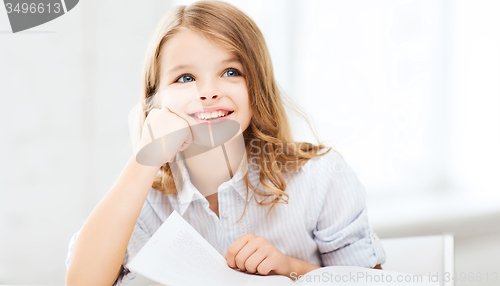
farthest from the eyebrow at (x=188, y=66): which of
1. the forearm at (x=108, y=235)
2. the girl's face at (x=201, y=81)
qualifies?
the forearm at (x=108, y=235)

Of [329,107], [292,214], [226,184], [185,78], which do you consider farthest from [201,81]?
[329,107]

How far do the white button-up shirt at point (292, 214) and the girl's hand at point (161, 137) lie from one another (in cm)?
13

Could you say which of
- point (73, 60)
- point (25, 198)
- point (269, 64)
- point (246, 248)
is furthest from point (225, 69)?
point (25, 198)

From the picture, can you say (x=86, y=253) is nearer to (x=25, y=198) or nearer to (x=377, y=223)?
(x=25, y=198)

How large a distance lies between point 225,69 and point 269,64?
0.12 metres

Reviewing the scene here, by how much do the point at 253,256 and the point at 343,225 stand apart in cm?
23

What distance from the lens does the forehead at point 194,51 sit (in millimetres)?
671

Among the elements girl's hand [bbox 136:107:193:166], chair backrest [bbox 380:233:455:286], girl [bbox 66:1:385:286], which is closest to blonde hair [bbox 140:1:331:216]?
girl [bbox 66:1:385:286]

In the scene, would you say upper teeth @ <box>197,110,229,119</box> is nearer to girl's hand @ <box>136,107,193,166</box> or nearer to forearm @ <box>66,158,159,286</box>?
girl's hand @ <box>136,107,193,166</box>

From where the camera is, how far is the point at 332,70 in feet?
3.56

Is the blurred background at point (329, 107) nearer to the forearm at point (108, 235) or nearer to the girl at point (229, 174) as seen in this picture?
the girl at point (229, 174)

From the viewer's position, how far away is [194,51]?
2.20 feet

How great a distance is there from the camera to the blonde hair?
0.70 meters

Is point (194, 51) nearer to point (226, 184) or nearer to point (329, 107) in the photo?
point (226, 184)
